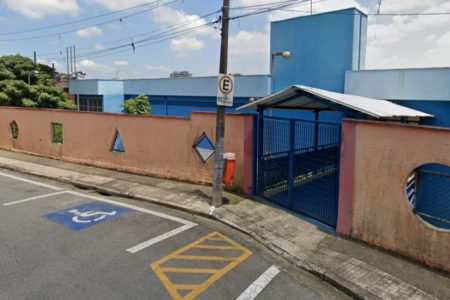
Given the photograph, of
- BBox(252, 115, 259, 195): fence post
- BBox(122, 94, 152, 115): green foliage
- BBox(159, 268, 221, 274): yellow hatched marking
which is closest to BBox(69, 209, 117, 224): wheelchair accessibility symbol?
BBox(159, 268, 221, 274): yellow hatched marking

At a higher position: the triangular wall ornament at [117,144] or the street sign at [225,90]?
the street sign at [225,90]

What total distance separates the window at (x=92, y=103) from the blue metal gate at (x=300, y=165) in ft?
80.8

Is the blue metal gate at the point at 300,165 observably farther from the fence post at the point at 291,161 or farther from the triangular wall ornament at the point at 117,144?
the triangular wall ornament at the point at 117,144

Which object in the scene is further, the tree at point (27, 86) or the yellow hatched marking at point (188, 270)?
the tree at point (27, 86)

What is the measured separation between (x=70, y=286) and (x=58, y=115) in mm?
10467

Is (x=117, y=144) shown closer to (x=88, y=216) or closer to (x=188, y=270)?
(x=88, y=216)

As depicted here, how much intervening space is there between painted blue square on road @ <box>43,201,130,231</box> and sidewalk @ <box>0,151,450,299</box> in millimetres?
965

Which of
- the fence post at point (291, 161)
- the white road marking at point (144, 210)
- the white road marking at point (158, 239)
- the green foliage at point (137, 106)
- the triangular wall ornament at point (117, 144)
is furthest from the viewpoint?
the green foliage at point (137, 106)

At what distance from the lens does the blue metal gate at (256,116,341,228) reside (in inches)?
274

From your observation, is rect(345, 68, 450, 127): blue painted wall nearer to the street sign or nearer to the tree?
the street sign

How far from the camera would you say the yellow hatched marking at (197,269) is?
14.7 ft

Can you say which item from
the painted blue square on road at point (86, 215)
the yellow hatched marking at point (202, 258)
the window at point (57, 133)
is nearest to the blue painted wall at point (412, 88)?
the yellow hatched marking at point (202, 258)

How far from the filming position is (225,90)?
7.25 metres

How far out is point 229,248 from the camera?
19.1ft
